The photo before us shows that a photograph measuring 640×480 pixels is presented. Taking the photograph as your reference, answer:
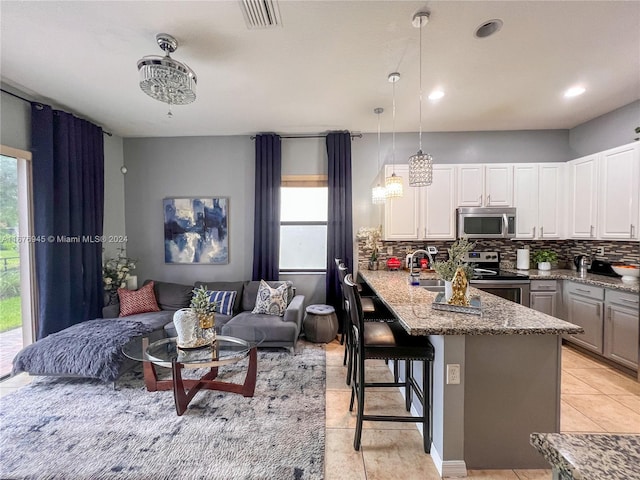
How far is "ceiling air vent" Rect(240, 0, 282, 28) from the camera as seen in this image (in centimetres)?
177

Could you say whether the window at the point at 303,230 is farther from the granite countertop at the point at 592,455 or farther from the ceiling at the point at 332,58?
the granite countertop at the point at 592,455

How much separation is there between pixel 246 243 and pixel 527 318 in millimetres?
3559

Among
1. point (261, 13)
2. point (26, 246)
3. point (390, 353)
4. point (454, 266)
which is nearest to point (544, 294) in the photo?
point (454, 266)

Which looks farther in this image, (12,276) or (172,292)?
(172,292)

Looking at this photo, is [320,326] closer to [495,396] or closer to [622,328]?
[495,396]

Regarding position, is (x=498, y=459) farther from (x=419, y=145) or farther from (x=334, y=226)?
(x=419, y=145)

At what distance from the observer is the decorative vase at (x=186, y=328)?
2.36 meters

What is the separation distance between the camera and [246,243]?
4.30m

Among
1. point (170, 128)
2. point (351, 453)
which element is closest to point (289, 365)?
Result: point (351, 453)

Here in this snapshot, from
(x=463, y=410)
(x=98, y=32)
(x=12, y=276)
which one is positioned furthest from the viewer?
(x=12, y=276)

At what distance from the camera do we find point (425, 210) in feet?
12.6

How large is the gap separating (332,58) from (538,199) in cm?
336

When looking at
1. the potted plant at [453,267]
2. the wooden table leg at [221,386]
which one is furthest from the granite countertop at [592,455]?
the wooden table leg at [221,386]

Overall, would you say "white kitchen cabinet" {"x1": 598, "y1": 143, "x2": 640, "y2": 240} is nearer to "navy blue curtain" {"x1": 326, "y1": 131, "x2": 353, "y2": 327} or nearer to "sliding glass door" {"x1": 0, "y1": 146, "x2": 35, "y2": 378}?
"navy blue curtain" {"x1": 326, "y1": 131, "x2": 353, "y2": 327}
